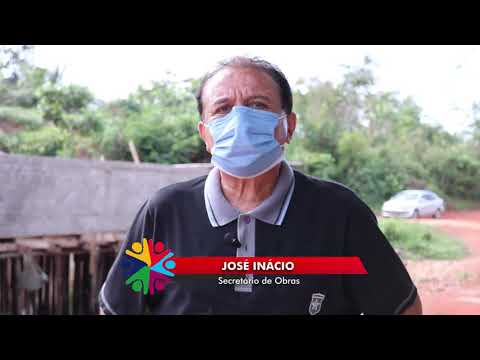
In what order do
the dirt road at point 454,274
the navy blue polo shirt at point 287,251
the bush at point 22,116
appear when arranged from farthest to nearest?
1. the bush at point 22,116
2. the dirt road at point 454,274
3. the navy blue polo shirt at point 287,251

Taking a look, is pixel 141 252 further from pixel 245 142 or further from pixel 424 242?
pixel 424 242

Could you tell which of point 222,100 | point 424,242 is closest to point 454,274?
point 424,242

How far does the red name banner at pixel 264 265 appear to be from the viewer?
1.73 m

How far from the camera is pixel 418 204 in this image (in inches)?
106

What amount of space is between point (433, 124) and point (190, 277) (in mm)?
1624

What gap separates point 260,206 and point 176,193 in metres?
0.29

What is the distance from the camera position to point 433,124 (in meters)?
2.73

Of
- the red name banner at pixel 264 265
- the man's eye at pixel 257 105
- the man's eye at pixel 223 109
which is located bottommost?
the red name banner at pixel 264 265

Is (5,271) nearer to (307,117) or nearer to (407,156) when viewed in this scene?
(307,117)

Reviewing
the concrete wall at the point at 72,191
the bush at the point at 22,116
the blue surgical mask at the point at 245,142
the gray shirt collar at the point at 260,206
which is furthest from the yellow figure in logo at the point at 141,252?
the bush at the point at 22,116

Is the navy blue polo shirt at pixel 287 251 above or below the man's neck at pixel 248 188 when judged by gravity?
below

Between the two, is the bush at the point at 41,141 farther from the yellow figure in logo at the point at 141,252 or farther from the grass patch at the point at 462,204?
the grass patch at the point at 462,204

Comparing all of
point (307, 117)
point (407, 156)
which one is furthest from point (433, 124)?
point (307, 117)

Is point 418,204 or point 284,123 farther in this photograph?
point 418,204
